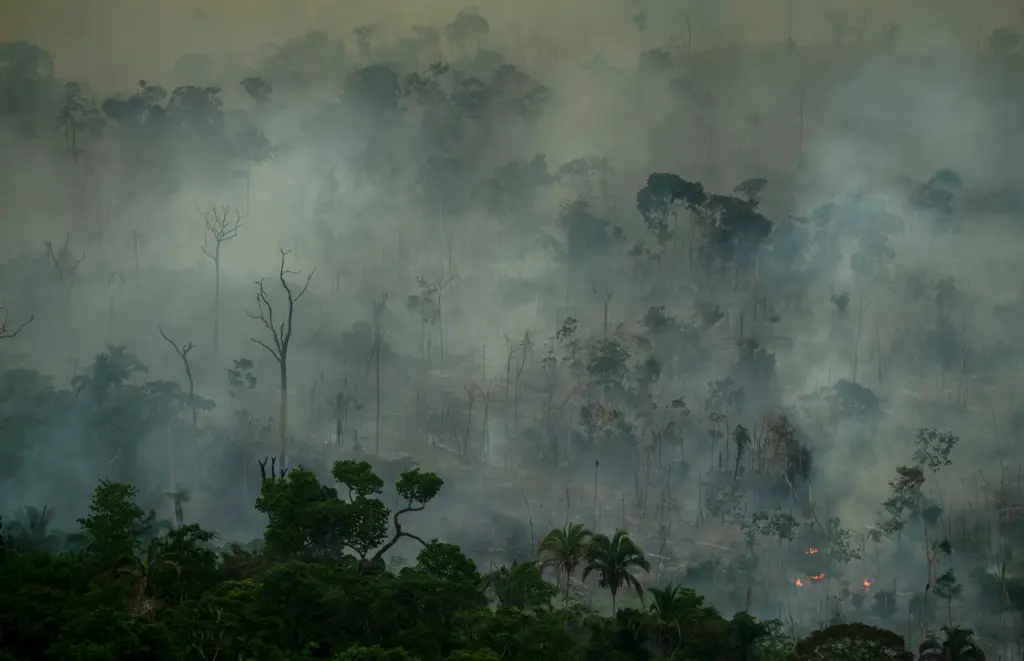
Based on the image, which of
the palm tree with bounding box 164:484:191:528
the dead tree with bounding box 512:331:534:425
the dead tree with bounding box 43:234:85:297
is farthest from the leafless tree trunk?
the dead tree with bounding box 43:234:85:297

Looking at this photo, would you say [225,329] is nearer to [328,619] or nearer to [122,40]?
[122,40]

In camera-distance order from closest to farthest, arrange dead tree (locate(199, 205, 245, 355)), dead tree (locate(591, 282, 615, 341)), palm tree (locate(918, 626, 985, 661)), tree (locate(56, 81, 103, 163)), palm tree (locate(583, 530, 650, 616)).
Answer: palm tree (locate(918, 626, 985, 661))
palm tree (locate(583, 530, 650, 616))
dead tree (locate(591, 282, 615, 341))
dead tree (locate(199, 205, 245, 355))
tree (locate(56, 81, 103, 163))

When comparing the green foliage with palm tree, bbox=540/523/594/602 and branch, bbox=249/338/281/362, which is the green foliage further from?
branch, bbox=249/338/281/362

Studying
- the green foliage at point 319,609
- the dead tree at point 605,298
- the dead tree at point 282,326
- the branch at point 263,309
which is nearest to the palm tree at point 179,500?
the dead tree at point 282,326

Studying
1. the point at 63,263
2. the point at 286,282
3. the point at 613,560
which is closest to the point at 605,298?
the point at 613,560

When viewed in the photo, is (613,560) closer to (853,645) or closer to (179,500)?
(853,645)

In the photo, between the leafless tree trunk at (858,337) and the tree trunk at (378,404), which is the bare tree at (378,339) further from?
the leafless tree trunk at (858,337)
